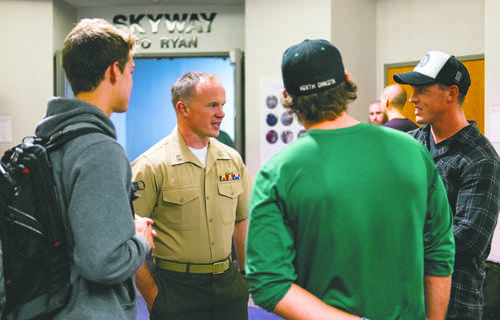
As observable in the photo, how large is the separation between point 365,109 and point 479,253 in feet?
12.7

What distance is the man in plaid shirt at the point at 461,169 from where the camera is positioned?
1733mm

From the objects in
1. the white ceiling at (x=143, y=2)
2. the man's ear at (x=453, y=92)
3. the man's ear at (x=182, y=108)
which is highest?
the white ceiling at (x=143, y=2)

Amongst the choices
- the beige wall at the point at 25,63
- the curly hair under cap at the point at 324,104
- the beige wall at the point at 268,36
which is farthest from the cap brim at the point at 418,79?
the beige wall at the point at 25,63

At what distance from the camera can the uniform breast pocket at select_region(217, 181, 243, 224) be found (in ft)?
7.19

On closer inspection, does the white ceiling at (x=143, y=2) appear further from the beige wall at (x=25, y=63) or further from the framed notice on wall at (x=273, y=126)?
the framed notice on wall at (x=273, y=126)

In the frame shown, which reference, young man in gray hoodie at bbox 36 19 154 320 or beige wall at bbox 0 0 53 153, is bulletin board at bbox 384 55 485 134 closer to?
young man in gray hoodie at bbox 36 19 154 320

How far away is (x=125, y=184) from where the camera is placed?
123 centimetres

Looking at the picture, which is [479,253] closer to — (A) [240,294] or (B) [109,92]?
(A) [240,294]

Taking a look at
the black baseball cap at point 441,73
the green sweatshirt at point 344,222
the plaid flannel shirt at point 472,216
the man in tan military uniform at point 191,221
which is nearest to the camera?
the green sweatshirt at point 344,222

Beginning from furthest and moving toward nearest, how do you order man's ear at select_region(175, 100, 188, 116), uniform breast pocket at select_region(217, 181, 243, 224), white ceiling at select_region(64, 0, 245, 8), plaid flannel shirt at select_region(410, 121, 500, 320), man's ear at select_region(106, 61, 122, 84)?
1. white ceiling at select_region(64, 0, 245, 8)
2. man's ear at select_region(175, 100, 188, 116)
3. uniform breast pocket at select_region(217, 181, 243, 224)
4. plaid flannel shirt at select_region(410, 121, 500, 320)
5. man's ear at select_region(106, 61, 122, 84)

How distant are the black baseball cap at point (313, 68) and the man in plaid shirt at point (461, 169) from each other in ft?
2.94

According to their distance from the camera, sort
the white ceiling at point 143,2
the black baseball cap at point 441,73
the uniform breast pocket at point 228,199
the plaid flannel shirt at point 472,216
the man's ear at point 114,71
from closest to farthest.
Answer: the man's ear at point 114,71
the plaid flannel shirt at point 472,216
the black baseball cap at point 441,73
the uniform breast pocket at point 228,199
the white ceiling at point 143,2

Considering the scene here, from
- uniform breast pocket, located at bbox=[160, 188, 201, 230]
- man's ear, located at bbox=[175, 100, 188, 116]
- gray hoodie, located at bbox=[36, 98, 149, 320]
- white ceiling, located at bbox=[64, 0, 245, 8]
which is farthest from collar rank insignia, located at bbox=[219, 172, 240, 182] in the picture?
white ceiling, located at bbox=[64, 0, 245, 8]

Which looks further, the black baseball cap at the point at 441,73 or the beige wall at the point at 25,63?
the beige wall at the point at 25,63
